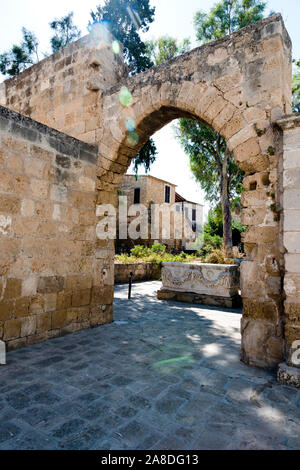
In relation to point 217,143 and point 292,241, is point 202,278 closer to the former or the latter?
point 292,241

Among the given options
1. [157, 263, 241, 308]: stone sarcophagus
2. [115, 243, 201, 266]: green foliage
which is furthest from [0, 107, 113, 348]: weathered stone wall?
[115, 243, 201, 266]: green foliage

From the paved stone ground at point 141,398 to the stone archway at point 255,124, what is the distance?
51 centimetres

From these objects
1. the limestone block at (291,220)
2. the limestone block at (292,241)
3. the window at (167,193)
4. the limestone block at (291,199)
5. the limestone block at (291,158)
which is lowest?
the limestone block at (292,241)

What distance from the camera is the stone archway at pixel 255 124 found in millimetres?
2871

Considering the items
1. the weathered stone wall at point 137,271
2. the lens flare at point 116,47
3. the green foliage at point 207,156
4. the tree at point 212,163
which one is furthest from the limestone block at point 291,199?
the green foliage at point 207,156

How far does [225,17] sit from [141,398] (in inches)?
720

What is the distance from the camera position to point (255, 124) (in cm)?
305

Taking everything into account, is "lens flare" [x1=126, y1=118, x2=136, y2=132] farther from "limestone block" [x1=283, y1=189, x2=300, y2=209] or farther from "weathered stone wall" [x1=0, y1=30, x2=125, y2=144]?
"limestone block" [x1=283, y1=189, x2=300, y2=209]

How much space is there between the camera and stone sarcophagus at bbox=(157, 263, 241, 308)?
20.6 feet

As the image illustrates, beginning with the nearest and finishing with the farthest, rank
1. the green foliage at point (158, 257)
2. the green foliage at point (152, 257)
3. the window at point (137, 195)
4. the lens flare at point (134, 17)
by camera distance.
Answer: the green foliage at point (158, 257), the green foliage at point (152, 257), the lens flare at point (134, 17), the window at point (137, 195)

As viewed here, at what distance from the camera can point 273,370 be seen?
276cm

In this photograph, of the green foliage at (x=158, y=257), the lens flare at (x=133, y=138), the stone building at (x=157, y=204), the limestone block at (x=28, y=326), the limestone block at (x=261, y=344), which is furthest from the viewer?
the stone building at (x=157, y=204)

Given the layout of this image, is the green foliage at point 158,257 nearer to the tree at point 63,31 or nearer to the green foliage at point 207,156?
the green foliage at point 207,156

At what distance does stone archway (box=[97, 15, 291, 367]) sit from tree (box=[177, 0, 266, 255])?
32.1ft
